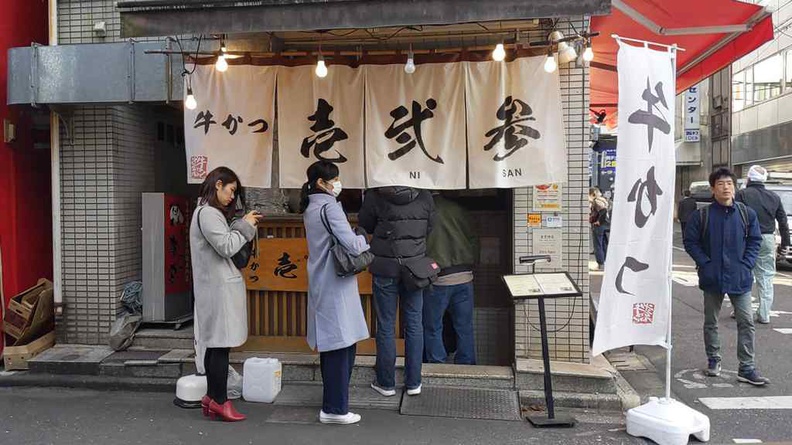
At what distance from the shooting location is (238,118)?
5.96m

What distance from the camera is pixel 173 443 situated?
15.3ft

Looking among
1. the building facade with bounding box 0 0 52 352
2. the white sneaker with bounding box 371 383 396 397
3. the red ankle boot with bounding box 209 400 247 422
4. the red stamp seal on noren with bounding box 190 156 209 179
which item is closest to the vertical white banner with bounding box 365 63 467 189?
the red stamp seal on noren with bounding box 190 156 209 179

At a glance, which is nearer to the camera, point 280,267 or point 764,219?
point 280,267

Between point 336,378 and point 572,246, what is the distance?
2704 millimetres

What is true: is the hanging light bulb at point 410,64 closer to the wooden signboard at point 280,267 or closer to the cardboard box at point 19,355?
the wooden signboard at point 280,267

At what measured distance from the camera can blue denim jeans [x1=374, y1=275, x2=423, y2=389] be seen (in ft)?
Result: 17.8

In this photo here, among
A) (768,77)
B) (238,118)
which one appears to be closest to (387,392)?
(238,118)

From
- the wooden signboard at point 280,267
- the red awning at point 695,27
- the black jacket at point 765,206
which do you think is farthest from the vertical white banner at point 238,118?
the black jacket at point 765,206

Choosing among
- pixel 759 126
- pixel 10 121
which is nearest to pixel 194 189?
pixel 10 121

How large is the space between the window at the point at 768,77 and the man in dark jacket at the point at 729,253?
23980 mm

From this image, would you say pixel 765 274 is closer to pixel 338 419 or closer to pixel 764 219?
pixel 764 219

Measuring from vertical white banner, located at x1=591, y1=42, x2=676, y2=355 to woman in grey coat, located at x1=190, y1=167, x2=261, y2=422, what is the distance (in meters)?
3.00

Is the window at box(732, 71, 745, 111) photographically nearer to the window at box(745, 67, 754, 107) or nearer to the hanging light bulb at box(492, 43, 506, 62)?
the window at box(745, 67, 754, 107)

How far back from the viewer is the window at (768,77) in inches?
998
